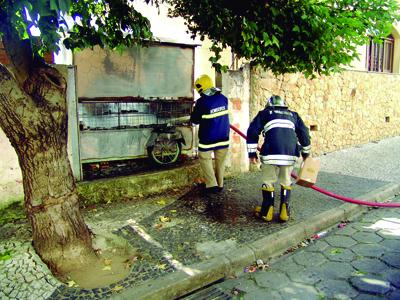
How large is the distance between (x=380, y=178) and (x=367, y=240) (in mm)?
2958

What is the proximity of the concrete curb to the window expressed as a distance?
8607 millimetres

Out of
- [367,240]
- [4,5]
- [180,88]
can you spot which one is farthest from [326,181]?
[4,5]

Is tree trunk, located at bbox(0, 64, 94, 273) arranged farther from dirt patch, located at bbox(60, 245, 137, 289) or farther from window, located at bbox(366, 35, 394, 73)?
window, located at bbox(366, 35, 394, 73)

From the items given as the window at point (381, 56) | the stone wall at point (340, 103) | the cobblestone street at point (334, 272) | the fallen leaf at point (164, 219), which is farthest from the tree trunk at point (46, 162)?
the window at point (381, 56)

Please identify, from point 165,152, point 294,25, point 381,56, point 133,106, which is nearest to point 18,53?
point 133,106

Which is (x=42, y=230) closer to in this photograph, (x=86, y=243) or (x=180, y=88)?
(x=86, y=243)

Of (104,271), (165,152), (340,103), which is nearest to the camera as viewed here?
(104,271)

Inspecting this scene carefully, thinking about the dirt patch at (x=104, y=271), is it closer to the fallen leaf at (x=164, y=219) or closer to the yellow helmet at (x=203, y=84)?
the fallen leaf at (x=164, y=219)

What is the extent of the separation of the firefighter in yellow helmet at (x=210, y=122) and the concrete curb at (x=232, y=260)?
1752mm

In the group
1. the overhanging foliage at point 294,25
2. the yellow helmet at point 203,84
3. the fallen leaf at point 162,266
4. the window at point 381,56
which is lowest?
the fallen leaf at point 162,266

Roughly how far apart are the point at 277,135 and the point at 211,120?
1307 millimetres

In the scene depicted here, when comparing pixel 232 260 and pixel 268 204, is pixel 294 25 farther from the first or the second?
pixel 232 260

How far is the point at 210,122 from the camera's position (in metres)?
5.43

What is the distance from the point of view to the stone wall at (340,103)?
751cm
